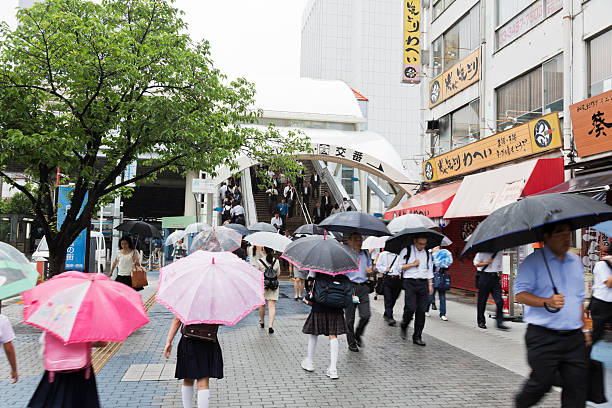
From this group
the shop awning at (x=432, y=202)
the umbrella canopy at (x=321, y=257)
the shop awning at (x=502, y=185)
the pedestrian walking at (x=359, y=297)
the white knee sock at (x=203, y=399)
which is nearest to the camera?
the white knee sock at (x=203, y=399)

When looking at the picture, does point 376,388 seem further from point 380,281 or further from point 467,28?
point 467,28

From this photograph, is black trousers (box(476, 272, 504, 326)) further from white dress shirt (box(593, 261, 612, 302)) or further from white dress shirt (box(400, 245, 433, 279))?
white dress shirt (box(593, 261, 612, 302))

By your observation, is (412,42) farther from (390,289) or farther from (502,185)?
(390,289)

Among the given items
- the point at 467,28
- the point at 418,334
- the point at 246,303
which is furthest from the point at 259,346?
the point at 467,28

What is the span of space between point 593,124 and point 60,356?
1066cm

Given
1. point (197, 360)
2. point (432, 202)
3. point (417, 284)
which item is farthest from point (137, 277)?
point (432, 202)

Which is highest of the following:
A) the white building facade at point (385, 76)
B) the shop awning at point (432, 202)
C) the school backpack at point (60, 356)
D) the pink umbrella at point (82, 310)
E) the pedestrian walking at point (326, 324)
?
the white building facade at point (385, 76)

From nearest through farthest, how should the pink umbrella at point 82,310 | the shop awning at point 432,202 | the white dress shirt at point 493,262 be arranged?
the pink umbrella at point 82,310
the white dress shirt at point 493,262
the shop awning at point 432,202

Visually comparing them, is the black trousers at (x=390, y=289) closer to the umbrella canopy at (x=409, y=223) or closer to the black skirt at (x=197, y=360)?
the umbrella canopy at (x=409, y=223)

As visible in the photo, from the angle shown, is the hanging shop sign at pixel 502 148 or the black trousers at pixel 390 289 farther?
the hanging shop sign at pixel 502 148

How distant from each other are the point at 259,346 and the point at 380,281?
5888mm

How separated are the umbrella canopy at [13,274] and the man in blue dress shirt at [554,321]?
341 centimetres

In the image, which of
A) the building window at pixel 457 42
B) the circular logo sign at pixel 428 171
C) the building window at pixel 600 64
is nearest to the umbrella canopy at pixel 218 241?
the building window at pixel 600 64

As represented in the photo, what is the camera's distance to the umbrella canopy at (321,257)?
19.7 feet
